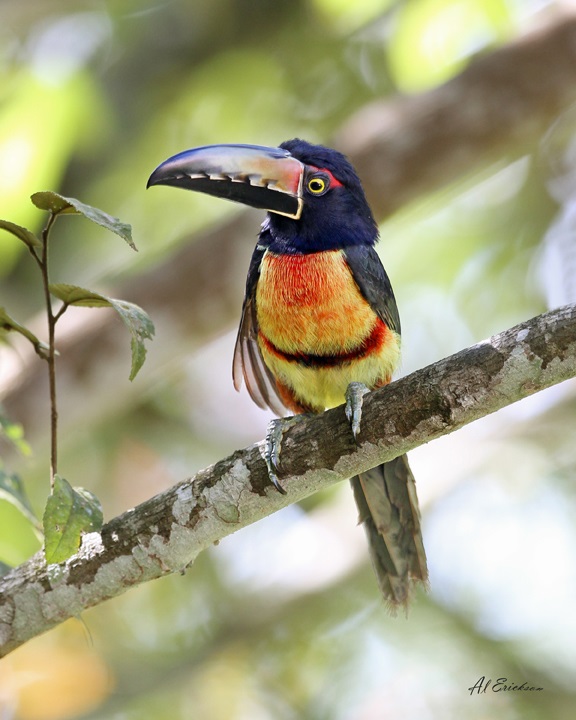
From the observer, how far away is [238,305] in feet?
15.7

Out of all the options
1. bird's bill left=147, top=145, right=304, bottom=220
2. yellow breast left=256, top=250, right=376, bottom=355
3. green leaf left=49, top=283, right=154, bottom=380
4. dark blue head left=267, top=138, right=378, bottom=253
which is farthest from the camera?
dark blue head left=267, top=138, right=378, bottom=253

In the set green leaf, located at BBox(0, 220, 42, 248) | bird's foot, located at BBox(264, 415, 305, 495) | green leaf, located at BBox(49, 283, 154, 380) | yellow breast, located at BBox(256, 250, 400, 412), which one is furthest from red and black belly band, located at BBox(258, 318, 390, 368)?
green leaf, located at BBox(0, 220, 42, 248)

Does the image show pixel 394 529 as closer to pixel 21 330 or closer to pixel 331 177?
pixel 331 177

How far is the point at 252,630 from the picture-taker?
16.8 feet

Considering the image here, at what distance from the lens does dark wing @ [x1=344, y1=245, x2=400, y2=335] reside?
10.9 feet

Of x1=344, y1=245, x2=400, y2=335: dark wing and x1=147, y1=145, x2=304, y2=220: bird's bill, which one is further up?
x1=147, y1=145, x2=304, y2=220: bird's bill

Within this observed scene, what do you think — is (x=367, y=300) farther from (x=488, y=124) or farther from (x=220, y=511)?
(x=488, y=124)

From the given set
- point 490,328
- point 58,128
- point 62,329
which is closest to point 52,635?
point 62,329

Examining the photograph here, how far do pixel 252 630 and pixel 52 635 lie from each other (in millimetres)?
1347

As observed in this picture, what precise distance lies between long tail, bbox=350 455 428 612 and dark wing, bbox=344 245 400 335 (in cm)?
51

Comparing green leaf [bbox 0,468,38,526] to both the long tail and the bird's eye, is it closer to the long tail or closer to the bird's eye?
the long tail
